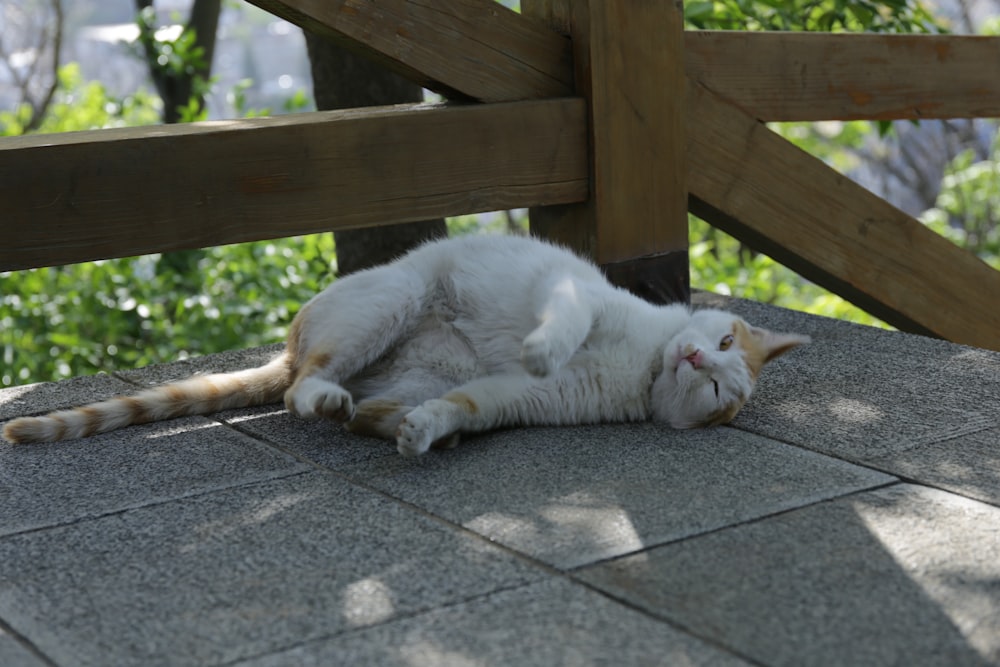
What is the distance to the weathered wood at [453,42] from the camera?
3.57 meters

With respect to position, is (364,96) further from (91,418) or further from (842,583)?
(842,583)

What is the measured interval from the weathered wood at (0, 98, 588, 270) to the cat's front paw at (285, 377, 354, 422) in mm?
663

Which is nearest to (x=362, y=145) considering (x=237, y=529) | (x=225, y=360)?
(x=225, y=360)

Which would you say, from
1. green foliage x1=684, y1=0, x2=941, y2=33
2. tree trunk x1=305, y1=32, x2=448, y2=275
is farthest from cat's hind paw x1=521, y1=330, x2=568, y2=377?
green foliage x1=684, y1=0, x2=941, y2=33

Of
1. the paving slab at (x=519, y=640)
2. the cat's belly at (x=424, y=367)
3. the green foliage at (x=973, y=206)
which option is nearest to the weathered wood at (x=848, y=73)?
the cat's belly at (x=424, y=367)

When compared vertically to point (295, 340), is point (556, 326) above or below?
above

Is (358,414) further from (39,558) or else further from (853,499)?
(853,499)

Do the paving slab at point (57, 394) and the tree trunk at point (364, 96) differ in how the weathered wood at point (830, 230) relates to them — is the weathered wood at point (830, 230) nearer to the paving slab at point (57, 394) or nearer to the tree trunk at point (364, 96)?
the tree trunk at point (364, 96)

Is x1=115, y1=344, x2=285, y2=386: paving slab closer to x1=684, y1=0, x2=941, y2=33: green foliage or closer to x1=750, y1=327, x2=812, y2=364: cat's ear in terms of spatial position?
x1=750, y1=327, x2=812, y2=364: cat's ear

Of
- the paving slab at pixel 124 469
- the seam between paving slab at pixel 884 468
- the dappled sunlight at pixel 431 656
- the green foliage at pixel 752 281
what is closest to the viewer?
the dappled sunlight at pixel 431 656

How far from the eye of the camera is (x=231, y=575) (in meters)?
2.34

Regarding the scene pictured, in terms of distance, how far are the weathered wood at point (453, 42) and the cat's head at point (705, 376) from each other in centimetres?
115

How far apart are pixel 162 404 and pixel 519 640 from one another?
1.84m

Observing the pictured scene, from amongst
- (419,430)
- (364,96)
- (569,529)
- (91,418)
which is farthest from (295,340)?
(364,96)
